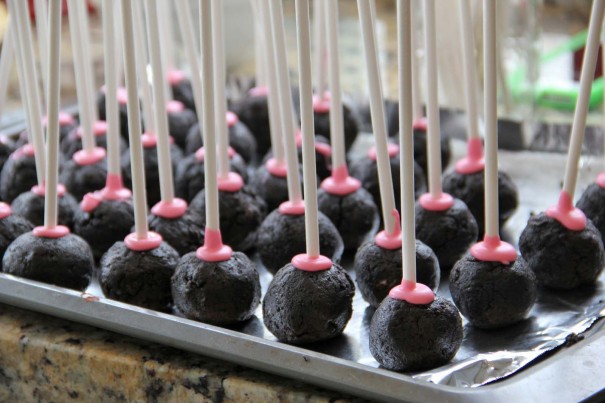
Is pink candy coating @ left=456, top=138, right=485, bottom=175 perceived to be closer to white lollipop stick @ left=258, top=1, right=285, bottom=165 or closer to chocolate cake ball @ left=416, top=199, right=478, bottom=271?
chocolate cake ball @ left=416, top=199, right=478, bottom=271

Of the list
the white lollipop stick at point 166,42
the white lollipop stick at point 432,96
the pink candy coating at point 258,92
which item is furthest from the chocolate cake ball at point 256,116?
the white lollipop stick at point 432,96

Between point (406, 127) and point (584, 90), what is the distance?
0.22m

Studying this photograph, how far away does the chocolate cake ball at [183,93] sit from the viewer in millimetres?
1508

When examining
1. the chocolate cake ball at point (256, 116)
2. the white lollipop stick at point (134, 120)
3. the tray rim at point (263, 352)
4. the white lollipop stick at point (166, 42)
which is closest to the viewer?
the tray rim at point (263, 352)

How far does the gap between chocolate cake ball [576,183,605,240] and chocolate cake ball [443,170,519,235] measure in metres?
0.08

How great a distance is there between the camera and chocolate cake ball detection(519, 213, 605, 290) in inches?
39.4

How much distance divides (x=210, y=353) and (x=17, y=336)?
0.21 meters

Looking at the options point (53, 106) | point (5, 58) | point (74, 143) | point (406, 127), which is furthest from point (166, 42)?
point (406, 127)

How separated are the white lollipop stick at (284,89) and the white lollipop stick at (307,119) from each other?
3.2 inches

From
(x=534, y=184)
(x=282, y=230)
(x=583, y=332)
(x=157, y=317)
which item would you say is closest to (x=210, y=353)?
(x=157, y=317)

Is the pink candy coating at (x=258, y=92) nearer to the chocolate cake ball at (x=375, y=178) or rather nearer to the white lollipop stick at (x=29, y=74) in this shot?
the chocolate cake ball at (x=375, y=178)

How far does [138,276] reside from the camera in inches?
38.7

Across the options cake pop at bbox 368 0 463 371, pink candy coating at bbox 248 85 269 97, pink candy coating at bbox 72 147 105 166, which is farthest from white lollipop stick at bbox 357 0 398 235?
pink candy coating at bbox 248 85 269 97

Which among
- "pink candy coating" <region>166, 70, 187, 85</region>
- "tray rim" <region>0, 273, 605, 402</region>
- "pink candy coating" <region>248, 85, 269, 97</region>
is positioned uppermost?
"pink candy coating" <region>166, 70, 187, 85</region>
